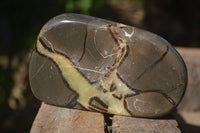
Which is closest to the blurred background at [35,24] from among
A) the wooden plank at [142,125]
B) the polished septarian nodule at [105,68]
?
the polished septarian nodule at [105,68]

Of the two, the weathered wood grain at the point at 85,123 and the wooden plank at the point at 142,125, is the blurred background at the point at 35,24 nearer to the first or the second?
the weathered wood grain at the point at 85,123

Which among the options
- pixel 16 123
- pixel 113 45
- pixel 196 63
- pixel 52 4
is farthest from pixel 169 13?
pixel 113 45

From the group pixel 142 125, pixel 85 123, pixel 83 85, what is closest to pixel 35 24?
pixel 83 85

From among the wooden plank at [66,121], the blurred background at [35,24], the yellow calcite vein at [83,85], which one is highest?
the yellow calcite vein at [83,85]

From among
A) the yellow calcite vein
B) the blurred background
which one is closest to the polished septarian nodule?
the yellow calcite vein

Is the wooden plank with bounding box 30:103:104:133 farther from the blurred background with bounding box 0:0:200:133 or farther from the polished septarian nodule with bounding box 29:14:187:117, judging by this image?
the blurred background with bounding box 0:0:200:133

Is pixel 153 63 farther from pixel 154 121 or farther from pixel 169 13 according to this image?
pixel 169 13
